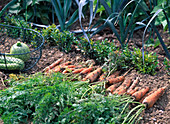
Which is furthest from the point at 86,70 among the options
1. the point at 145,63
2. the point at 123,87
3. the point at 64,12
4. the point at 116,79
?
the point at 64,12

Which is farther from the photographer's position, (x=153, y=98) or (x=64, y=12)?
(x=64, y=12)

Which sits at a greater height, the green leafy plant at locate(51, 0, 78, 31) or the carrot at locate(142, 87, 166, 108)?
the green leafy plant at locate(51, 0, 78, 31)

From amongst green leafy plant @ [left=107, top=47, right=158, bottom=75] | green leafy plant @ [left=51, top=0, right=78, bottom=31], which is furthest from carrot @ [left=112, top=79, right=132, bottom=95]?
green leafy plant @ [left=51, top=0, right=78, bottom=31]

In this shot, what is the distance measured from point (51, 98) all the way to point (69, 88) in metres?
0.23

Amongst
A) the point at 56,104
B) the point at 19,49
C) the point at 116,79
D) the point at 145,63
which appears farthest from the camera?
the point at 19,49

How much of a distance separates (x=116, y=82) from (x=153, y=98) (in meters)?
0.46

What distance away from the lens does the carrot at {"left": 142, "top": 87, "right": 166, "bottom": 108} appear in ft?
7.26

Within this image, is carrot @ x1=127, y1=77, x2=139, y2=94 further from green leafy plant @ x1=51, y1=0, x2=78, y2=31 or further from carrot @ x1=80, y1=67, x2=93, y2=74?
green leafy plant @ x1=51, y1=0, x2=78, y2=31

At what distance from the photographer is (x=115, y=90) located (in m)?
2.41

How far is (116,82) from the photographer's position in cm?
256

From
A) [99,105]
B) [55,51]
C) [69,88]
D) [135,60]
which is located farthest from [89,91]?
[55,51]

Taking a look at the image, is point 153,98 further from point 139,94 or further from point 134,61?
point 134,61

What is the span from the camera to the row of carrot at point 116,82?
2.29 m

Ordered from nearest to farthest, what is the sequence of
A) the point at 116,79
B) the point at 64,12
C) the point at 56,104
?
the point at 56,104
the point at 116,79
the point at 64,12
